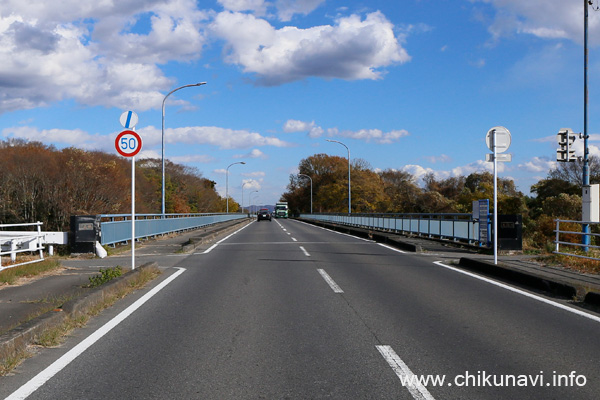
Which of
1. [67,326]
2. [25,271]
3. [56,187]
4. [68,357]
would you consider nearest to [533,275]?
[67,326]

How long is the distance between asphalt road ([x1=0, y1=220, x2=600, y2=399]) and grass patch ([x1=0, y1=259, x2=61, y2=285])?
9.46ft

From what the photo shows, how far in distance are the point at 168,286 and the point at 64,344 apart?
4.24 meters

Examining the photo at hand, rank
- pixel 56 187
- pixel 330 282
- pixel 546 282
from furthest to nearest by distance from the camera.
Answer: pixel 56 187 < pixel 330 282 < pixel 546 282

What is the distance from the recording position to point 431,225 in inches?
935

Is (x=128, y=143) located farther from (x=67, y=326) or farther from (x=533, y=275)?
(x=533, y=275)

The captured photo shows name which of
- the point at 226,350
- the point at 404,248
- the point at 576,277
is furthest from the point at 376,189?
the point at 226,350

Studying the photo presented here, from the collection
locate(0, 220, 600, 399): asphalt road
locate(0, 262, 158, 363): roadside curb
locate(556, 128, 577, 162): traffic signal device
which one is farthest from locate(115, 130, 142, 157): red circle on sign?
locate(556, 128, 577, 162): traffic signal device

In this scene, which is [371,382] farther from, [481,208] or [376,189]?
[376,189]

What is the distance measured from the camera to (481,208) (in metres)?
17.7

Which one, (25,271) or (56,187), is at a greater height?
(56,187)

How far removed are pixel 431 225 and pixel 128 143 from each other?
15846mm

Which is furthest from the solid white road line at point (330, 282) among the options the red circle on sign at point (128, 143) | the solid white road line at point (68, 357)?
the red circle on sign at point (128, 143)

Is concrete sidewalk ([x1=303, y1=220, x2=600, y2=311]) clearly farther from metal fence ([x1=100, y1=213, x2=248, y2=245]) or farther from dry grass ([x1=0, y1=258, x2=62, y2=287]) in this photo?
Result: metal fence ([x1=100, y1=213, x2=248, y2=245])

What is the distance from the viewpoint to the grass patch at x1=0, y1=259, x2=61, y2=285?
33.4 feet
